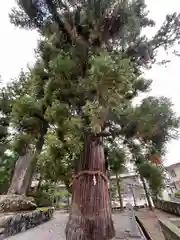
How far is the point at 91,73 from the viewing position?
10.3 ft

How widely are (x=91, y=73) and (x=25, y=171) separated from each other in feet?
15.4

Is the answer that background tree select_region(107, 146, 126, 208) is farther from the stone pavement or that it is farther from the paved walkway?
the paved walkway

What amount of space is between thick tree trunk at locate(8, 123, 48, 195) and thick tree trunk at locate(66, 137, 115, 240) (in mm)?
2722

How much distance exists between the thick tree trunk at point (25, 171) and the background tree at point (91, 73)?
2.40 metres

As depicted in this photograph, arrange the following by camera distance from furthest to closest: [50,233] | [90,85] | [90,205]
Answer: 1. [50,233]
2. [90,85]
3. [90,205]

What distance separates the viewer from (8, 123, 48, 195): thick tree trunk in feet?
18.4

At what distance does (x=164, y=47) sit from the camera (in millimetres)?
5352

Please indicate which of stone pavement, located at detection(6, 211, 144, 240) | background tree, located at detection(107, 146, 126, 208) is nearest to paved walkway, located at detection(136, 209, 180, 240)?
stone pavement, located at detection(6, 211, 144, 240)

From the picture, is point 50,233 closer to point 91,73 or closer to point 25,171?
point 25,171

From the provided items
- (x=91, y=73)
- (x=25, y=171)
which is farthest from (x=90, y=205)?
(x=25, y=171)

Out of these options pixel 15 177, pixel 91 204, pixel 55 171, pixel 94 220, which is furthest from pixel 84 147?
pixel 15 177

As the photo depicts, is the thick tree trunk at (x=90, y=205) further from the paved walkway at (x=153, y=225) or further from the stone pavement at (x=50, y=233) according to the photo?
the paved walkway at (x=153, y=225)

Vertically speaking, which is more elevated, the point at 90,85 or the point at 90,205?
the point at 90,85

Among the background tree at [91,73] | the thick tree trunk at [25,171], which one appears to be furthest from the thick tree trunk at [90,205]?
the thick tree trunk at [25,171]
